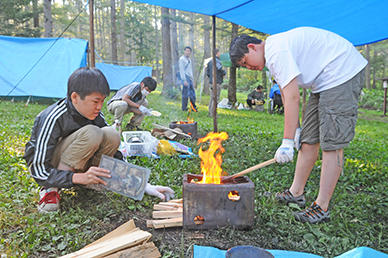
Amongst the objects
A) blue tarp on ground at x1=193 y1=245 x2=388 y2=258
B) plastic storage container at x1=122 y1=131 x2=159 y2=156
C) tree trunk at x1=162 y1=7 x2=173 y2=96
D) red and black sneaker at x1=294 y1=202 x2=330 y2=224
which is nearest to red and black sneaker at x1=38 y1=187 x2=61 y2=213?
blue tarp on ground at x1=193 y1=245 x2=388 y2=258

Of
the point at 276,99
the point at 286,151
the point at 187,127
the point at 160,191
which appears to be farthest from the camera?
the point at 276,99

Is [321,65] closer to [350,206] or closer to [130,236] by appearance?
[350,206]

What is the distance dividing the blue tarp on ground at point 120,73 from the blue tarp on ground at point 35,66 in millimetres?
5305

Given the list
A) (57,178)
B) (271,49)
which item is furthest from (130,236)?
(271,49)

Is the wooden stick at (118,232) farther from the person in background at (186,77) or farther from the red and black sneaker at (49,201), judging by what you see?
the person in background at (186,77)

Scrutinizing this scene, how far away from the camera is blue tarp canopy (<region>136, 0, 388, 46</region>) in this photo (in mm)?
3713

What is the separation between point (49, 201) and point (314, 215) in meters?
2.09

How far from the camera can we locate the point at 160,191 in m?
2.55

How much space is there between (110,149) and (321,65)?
185 cm

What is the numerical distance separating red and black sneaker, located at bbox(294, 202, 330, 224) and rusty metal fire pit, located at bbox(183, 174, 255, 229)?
51 centimetres

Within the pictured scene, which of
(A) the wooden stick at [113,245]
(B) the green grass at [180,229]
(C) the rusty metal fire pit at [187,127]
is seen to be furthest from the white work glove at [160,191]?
(C) the rusty metal fire pit at [187,127]

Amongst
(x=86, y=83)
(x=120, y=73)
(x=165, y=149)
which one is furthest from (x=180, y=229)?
(x=120, y=73)

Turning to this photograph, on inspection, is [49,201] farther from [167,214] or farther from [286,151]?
[286,151]

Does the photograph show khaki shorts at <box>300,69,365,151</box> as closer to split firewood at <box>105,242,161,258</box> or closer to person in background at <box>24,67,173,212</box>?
split firewood at <box>105,242,161,258</box>
